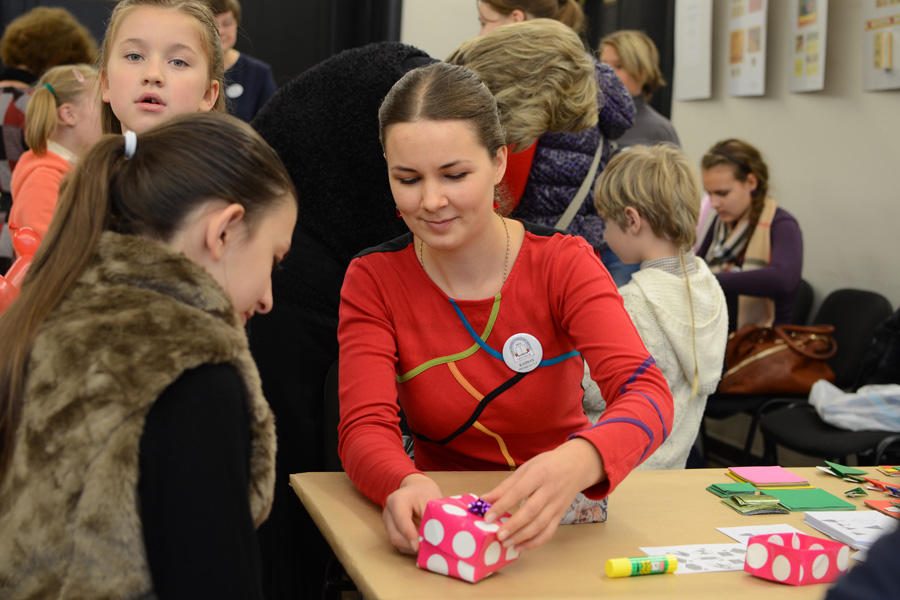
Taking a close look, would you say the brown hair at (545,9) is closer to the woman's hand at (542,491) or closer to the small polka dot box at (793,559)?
the woman's hand at (542,491)

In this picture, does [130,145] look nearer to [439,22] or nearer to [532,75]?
[532,75]

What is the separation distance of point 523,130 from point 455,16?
4.69 m

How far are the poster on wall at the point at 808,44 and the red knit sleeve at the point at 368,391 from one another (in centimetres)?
332

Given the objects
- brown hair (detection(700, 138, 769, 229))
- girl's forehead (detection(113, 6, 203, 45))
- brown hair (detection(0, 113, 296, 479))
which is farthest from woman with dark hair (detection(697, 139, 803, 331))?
brown hair (detection(0, 113, 296, 479))

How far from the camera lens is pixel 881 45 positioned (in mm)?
4332

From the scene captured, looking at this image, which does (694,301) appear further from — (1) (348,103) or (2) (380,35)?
(2) (380,35)

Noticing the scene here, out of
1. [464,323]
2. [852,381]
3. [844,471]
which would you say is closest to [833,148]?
[852,381]

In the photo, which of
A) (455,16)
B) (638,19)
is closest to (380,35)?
(455,16)

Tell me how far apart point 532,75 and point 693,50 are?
3739 mm

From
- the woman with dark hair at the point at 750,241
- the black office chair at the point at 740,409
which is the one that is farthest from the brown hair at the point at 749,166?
the black office chair at the point at 740,409

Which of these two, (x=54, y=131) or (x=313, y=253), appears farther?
(x=54, y=131)

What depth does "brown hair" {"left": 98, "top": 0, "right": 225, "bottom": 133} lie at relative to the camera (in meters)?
2.19

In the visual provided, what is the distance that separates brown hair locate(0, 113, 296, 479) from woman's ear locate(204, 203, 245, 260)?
2 cm

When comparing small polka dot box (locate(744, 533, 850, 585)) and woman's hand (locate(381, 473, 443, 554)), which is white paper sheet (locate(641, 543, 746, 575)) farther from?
woman's hand (locate(381, 473, 443, 554))
